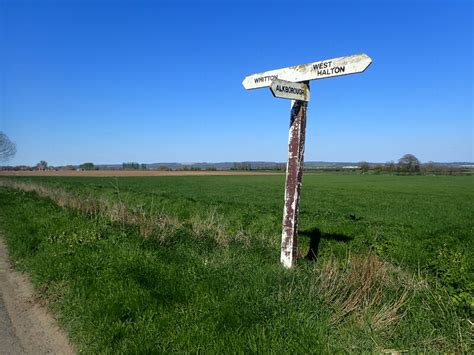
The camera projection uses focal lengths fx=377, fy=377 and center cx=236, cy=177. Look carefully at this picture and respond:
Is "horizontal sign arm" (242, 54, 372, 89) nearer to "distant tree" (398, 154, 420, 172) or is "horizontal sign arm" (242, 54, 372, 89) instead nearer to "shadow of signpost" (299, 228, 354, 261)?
"shadow of signpost" (299, 228, 354, 261)

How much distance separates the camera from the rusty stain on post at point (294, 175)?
5531mm

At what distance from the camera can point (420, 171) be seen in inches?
4119

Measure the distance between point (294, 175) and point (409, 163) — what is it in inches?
4653

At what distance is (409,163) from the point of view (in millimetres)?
112312

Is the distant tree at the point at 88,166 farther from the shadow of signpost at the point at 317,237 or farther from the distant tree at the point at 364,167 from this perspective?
the shadow of signpost at the point at 317,237

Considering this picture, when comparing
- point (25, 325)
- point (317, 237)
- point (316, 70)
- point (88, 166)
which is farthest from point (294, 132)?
point (88, 166)

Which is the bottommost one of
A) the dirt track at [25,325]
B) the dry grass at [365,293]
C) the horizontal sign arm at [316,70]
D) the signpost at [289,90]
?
the dirt track at [25,325]

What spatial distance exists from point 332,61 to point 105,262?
4.47 metres

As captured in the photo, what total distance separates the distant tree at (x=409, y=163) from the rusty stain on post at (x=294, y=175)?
361 feet

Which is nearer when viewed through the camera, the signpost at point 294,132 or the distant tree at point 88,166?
the signpost at point 294,132

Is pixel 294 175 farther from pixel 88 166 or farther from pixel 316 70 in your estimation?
pixel 88 166

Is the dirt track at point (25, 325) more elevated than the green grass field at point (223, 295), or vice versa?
the green grass field at point (223, 295)

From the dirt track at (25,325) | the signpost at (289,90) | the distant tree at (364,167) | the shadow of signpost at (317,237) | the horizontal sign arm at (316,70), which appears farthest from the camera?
the distant tree at (364,167)

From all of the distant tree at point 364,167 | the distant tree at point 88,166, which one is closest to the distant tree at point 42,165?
the distant tree at point 88,166
